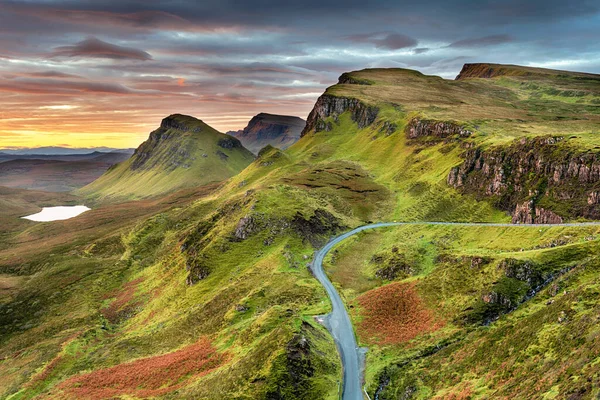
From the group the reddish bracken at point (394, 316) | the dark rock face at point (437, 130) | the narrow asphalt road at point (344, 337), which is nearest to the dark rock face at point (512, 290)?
the reddish bracken at point (394, 316)

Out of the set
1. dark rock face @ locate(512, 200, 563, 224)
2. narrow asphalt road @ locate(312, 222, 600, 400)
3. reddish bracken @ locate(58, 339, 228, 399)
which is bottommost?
reddish bracken @ locate(58, 339, 228, 399)

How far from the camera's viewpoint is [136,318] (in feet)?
378

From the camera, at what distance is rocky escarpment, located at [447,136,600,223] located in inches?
3799

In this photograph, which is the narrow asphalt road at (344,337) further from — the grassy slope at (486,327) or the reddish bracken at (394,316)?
the reddish bracken at (394,316)

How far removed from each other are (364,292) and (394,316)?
14.8 m

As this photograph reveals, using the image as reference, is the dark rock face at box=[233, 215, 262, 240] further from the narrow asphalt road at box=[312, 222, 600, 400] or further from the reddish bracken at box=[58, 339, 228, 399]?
the reddish bracken at box=[58, 339, 228, 399]

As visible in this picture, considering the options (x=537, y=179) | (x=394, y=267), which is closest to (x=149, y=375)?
(x=394, y=267)

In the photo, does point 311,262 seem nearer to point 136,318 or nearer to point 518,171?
point 136,318

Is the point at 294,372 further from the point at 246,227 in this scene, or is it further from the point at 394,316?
the point at 246,227

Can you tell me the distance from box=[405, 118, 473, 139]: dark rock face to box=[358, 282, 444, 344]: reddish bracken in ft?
360

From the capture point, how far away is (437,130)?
18325cm

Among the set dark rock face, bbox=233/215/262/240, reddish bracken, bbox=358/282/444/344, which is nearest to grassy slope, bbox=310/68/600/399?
reddish bracken, bbox=358/282/444/344

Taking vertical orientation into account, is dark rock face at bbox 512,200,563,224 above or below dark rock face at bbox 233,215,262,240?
above

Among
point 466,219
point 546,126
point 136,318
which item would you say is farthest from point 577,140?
point 136,318
